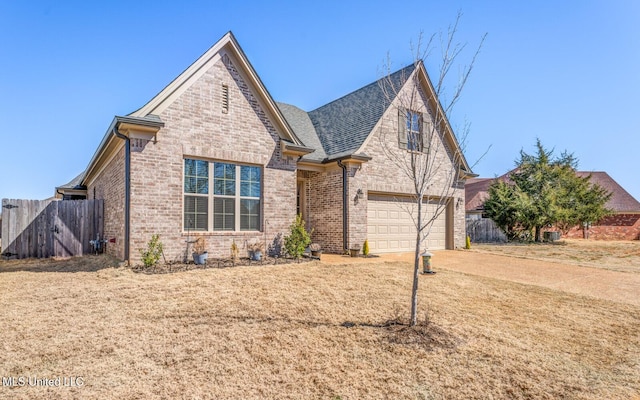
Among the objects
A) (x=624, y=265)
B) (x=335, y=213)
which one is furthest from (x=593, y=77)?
(x=335, y=213)

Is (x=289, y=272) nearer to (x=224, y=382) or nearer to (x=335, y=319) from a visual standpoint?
(x=335, y=319)

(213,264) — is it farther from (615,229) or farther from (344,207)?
(615,229)

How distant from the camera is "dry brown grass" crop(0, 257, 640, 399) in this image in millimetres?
3662

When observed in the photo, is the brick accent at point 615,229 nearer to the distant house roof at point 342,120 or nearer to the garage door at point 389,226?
the garage door at point 389,226

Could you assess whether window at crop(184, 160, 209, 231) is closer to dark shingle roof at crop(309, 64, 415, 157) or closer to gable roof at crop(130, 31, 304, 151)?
gable roof at crop(130, 31, 304, 151)

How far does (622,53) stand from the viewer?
1150cm

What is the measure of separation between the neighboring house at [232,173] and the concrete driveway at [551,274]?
2.06 m

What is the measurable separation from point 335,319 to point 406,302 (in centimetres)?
163

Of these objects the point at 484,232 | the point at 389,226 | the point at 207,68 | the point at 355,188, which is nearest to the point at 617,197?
the point at 484,232

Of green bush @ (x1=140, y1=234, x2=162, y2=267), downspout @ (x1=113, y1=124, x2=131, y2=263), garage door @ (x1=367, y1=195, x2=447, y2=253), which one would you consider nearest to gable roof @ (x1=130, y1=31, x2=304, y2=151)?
downspout @ (x1=113, y1=124, x2=131, y2=263)

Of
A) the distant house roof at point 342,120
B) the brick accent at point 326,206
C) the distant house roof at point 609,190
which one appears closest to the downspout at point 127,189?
the distant house roof at point 342,120

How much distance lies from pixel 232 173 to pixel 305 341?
679 centimetres

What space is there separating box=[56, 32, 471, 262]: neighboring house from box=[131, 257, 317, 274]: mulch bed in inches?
13.3

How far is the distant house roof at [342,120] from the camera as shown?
1380cm
